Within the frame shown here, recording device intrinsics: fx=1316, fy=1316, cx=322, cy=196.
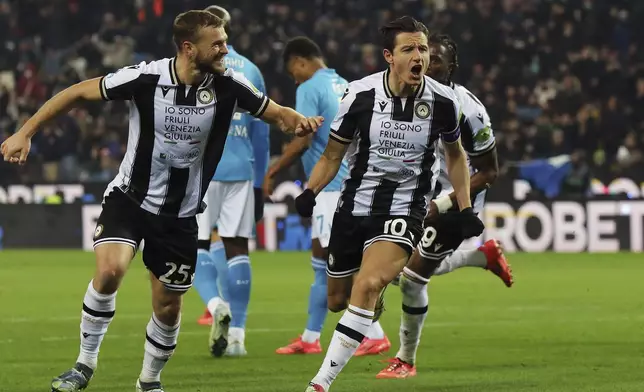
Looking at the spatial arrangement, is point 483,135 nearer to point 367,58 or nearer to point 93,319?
point 93,319

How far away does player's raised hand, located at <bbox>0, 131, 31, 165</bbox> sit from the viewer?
646cm

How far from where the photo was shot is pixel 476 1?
25.3 metres

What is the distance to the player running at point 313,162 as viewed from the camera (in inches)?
366

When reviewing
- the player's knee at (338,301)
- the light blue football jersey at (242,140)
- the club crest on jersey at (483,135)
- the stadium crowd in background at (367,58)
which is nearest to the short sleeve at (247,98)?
the player's knee at (338,301)

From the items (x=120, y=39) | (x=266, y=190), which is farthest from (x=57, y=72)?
(x=266, y=190)

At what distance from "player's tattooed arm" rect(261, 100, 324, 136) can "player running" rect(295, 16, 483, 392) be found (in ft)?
1.11

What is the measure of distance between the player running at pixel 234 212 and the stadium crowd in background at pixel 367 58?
11157 mm

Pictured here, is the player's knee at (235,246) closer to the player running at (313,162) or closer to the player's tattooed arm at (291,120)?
the player running at (313,162)

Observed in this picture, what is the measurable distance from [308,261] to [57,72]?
411 inches

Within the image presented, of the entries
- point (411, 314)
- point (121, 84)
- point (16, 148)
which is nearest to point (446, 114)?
point (411, 314)

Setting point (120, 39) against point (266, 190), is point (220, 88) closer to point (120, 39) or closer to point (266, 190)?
point (266, 190)

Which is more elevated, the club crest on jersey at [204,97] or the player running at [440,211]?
the club crest on jersey at [204,97]

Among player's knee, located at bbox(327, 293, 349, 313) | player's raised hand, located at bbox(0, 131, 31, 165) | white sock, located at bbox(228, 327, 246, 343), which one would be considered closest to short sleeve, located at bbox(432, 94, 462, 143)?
player's knee, located at bbox(327, 293, 349, 313)

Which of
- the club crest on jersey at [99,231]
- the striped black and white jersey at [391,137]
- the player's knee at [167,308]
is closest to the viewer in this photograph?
the club crest on jersey at [99,231]
